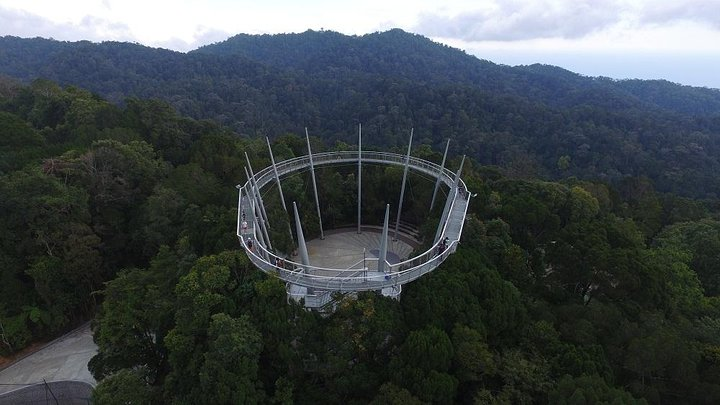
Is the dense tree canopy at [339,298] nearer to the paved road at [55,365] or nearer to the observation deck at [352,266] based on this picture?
the observation deck at [352,266]

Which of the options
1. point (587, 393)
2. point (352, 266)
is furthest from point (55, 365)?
point (587, 393)

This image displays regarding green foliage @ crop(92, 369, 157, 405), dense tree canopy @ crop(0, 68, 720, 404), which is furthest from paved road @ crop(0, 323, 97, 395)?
green foliage @ crop(92, 369, 157, 405)

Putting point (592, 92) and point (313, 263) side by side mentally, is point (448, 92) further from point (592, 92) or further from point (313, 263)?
point (313, 263)

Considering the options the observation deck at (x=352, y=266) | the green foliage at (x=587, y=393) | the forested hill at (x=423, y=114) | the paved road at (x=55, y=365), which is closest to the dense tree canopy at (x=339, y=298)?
the green foliage at (x=587, y=393)

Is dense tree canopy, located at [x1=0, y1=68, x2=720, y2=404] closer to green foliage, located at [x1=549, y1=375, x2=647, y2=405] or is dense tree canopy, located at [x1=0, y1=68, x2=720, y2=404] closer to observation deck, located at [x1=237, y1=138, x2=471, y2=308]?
green foliage, located at [x1=549, y1=375, x2=647, y2=405]

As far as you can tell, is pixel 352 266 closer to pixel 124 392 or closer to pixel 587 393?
pixel 124 392

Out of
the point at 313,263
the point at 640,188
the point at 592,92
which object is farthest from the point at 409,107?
the point at 313,263
